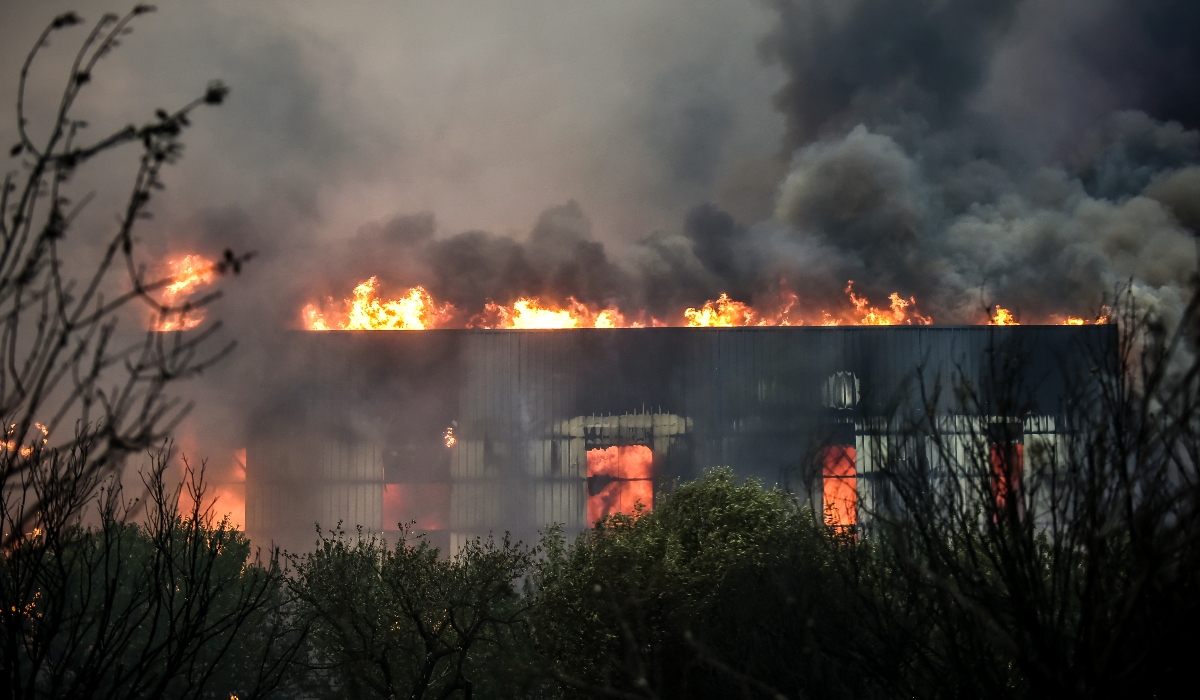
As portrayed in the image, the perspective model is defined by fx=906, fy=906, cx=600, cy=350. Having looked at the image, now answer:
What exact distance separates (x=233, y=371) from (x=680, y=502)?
19877 mm

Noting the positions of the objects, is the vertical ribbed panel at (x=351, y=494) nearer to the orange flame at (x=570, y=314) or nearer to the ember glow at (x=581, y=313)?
the ember glow at (x=581, y=313)

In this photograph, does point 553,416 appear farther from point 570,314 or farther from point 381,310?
point 381,310

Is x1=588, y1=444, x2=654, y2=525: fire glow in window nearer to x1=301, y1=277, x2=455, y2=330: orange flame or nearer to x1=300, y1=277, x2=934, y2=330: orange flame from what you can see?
x1=300, y1=277, x2=934, y2=330: orange flame

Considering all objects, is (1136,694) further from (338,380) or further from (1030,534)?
(338,380)

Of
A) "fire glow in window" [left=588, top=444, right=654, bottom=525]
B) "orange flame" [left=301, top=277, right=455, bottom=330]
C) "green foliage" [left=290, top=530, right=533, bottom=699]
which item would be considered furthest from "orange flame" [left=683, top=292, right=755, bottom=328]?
"green foliage" [left=290, top=530, right=533, bottom=699]

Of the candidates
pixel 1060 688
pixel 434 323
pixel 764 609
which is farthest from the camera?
pixel 434 323

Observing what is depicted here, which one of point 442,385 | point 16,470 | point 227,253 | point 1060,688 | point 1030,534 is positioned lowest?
point 1060,688

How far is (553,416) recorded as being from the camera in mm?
34031

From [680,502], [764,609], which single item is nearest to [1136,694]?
[764,609]

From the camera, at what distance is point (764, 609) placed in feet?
56.7

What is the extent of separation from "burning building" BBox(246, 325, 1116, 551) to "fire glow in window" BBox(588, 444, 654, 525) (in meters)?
0.05

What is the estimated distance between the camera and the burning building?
110 ft

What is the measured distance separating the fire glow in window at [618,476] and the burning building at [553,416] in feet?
0.17

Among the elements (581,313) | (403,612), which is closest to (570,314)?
(581,313)
